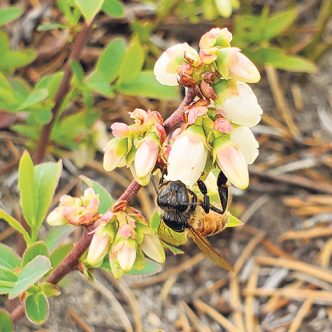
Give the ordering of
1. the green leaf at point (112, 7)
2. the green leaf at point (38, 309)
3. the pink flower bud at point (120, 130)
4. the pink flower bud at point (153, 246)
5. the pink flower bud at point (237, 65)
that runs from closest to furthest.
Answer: the pink flower bud at point (237, 65) < the pink flower bud at point (120, 130) < the pink flower bud at point (153, 246) < the green leaf at point (38, 309) < the green leaf at point (112, 7)

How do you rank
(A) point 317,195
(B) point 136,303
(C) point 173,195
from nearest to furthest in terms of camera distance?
1. (C) point 173,195
2. (B) point 136,303
3. (A) point 317,195

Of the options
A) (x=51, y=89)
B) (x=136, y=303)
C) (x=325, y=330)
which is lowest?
(x=325, y=330)

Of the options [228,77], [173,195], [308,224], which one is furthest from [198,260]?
[228,77]

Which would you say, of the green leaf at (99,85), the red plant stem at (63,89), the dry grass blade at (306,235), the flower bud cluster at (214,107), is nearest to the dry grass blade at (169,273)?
the dry grass blade at (306,235)

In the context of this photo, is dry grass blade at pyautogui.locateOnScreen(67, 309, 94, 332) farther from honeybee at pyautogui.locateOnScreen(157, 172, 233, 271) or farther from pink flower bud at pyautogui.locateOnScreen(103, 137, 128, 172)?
pink flower bud at pyautogui.locateOnScreen(103, 137, 128, 172)

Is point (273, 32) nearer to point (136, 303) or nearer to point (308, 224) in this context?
point (308, 224)

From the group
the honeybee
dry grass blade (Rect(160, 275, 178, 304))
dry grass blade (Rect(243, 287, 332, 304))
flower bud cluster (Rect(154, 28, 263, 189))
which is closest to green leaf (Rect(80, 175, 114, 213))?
the honeybee

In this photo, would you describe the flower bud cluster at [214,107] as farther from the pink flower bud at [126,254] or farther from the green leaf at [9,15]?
the green leaf at [9,15]

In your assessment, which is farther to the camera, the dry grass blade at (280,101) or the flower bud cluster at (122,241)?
the dry grass blade at (280,101)
